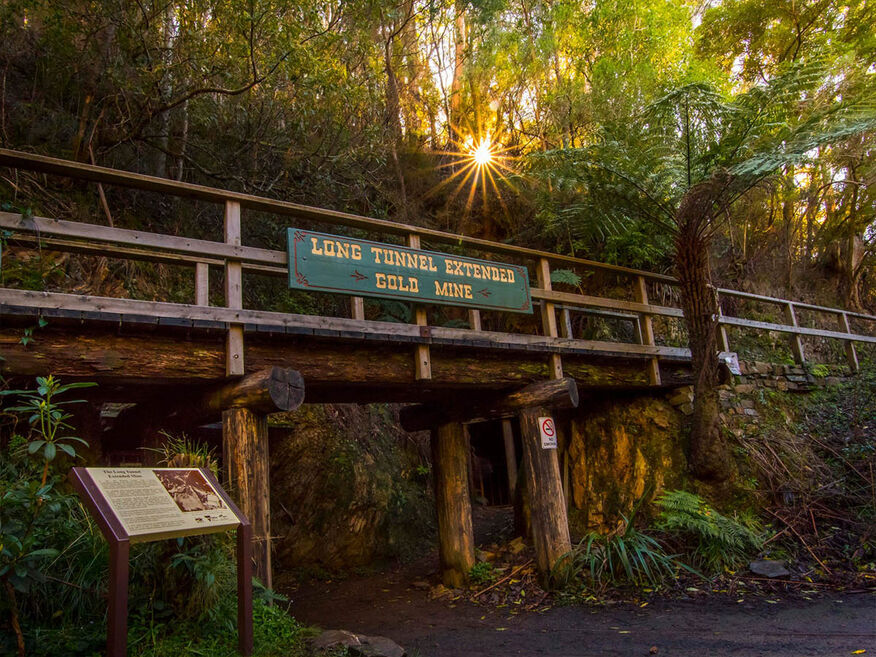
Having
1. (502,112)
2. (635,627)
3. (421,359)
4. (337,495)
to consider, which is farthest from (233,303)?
(502,112)

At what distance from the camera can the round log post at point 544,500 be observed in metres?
6.91

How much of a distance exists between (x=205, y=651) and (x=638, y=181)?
23.0ft

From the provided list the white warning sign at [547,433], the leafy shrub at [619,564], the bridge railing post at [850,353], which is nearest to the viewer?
the leafy shrub at [619,564]

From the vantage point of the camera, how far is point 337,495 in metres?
9.85

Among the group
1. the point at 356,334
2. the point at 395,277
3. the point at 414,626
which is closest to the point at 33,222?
the point at 356,334

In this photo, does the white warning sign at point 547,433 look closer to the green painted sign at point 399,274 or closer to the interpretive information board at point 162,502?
the green painted sign at point 399,274

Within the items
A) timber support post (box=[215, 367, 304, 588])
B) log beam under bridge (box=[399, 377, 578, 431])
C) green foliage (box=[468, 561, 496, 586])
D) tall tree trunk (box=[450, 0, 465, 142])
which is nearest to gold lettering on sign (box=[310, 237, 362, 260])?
timber support post (box=[215, 367, 304, 588])

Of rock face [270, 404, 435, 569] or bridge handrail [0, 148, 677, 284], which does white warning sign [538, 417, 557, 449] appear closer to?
bridge handrail [0, 148, 677, 284]

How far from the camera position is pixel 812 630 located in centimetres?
482

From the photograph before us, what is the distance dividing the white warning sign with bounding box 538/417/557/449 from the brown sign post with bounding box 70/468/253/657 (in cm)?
432

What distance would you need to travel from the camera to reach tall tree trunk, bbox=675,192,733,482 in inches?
305

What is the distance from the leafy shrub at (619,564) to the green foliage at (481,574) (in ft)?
3.24

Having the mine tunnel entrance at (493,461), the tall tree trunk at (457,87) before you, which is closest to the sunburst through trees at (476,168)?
the tall tree trunk at (457,87)

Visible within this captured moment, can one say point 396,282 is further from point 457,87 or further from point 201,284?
point 457,87
